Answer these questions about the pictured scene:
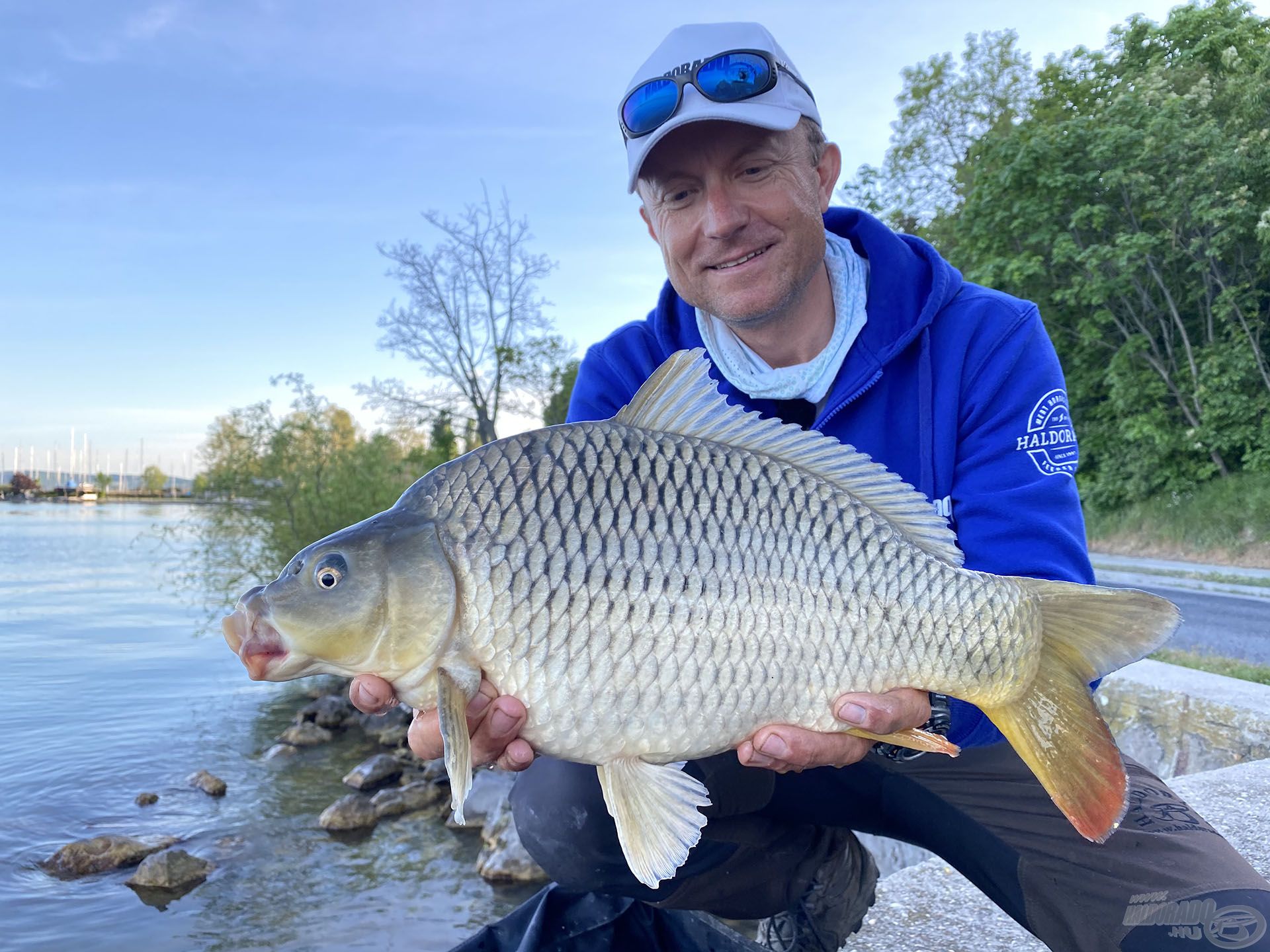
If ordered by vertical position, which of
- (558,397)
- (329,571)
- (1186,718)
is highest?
(558,397)

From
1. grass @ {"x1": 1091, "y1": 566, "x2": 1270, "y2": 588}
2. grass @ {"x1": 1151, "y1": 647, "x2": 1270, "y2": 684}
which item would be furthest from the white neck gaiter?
grass @ {"x1": 1091, "y1": 566, "x2": 1270, "y2": 588}

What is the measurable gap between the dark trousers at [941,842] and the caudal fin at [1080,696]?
14.0 inches

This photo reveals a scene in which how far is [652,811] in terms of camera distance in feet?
4.64

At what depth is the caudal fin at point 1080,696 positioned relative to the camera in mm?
1372

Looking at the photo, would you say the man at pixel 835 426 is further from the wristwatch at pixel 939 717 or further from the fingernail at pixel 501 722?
the fingernail at pixel 501 722

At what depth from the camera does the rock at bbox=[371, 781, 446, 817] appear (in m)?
5.72

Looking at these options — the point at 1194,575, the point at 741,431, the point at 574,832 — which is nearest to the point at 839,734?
the point at 741,431

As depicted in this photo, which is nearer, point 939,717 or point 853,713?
point 853,713

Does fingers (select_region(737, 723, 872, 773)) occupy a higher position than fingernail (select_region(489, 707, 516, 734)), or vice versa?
fingernail (select_region(489, 707, 516, 734))

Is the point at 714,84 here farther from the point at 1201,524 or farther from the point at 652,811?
the point at 1201,524

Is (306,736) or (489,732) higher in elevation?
(489,732)

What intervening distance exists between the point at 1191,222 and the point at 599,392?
1436 centimetres

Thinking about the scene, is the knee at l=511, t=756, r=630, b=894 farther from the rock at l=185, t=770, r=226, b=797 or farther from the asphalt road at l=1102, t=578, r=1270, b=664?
the rock at l=185, t=770, r=226, b=797

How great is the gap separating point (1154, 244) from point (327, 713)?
1336 centimetres
